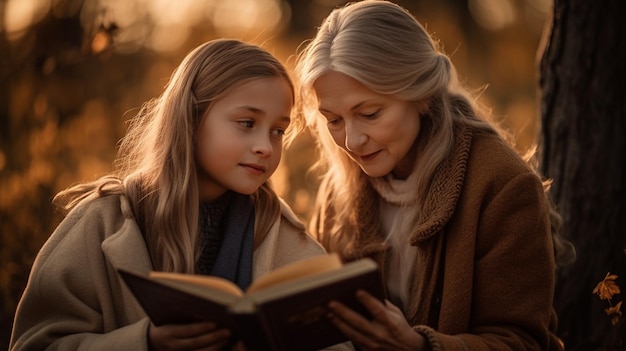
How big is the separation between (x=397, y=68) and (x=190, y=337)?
139 centimetres

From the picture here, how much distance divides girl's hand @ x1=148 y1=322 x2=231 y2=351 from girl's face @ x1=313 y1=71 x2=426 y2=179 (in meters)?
1.09

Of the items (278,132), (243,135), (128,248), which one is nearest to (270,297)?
(128,248)

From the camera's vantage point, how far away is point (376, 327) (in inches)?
90.7

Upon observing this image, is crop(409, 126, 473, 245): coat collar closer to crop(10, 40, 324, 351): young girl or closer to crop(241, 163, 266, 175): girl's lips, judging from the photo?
crop(10, 40, 324, 351): young girl

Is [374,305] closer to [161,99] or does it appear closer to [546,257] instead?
[546,257]

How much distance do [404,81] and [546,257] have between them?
888mm

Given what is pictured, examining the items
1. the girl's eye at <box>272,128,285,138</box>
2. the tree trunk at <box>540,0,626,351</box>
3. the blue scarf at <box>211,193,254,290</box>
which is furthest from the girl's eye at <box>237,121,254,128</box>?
the tree trunk at <box>540,0,626,351</box>

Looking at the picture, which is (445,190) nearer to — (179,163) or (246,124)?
(246,124)

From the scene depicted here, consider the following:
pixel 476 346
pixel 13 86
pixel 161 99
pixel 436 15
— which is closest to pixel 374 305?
pixel 476 346

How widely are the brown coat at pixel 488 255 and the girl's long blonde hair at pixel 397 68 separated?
0.18 m

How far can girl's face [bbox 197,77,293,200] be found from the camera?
9.10 feet

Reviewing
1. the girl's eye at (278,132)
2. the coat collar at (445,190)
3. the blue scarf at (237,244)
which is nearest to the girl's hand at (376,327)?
the coat collar at (445,190)

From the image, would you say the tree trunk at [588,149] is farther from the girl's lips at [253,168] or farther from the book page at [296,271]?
the book page at [296,271]

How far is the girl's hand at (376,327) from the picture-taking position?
2.16m
